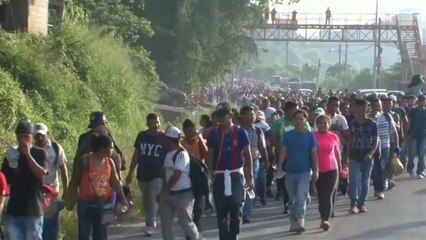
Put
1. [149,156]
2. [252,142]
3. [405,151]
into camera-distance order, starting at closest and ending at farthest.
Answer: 1. [149,156]
2. [252,142]
3. [405,151]

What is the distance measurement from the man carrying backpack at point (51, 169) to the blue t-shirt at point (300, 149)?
172 inches

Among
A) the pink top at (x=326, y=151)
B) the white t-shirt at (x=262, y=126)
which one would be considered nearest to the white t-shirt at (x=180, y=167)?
the pink top at (x=326, y=151)

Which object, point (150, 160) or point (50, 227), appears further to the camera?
point (150, 160)

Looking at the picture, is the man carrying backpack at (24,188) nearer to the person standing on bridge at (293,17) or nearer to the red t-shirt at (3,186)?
the red t-shirt at (3,186)

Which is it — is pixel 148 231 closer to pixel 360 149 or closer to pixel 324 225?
pixel 324 225

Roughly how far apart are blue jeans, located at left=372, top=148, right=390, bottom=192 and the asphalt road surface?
0.28 metres

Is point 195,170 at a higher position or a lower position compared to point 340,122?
lower

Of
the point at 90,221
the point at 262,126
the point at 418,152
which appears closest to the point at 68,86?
the point at 262,126

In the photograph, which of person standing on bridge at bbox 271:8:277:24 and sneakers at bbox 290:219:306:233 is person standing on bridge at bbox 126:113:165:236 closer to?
sneakers at bbox 290:219:306:233

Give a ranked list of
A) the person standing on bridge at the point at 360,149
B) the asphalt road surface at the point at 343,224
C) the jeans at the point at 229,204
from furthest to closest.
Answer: the person standing on bridge at the point at 360,149 < the asphalt road surface at the point at 343,224 < the jeans at the point at 229,204

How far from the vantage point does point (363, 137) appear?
Result: 18.0m

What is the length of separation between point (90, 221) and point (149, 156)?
11.7 feet

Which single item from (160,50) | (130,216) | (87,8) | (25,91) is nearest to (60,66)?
(25,91)

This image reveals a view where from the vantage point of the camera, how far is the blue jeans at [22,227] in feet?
36.1
